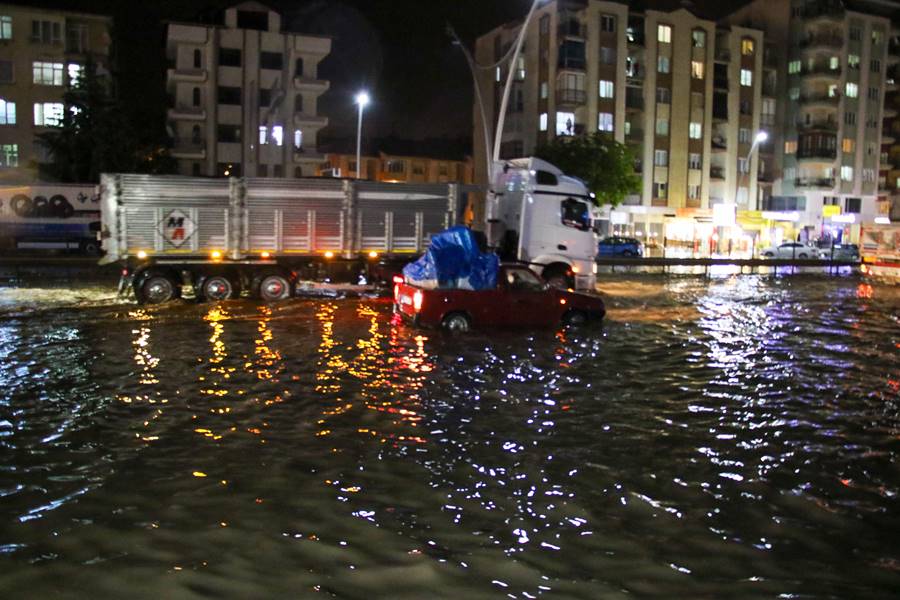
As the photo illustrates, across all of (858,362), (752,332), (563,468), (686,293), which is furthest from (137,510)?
(686,293)

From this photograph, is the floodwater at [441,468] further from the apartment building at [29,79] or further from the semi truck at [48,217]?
the apartment building at [29,79]

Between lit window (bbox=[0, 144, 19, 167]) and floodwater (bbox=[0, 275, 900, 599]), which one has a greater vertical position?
lit window (bbox=[0, 144, 19, 167])

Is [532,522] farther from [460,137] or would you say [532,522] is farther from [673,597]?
[460,137]

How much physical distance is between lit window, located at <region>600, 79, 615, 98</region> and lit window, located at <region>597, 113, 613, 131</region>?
154cm

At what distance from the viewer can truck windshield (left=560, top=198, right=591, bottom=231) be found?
22484 millimetres

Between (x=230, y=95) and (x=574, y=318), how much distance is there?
2086 inches

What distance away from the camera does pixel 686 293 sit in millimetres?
27875

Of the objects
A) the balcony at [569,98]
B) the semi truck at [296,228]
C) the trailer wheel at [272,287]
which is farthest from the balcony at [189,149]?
the trailer wheel at [272,287]

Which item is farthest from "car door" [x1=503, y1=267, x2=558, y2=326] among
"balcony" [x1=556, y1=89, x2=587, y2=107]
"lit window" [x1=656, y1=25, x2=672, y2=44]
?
"lit window" [x1=656, y1=25, x2=672, y2=44]

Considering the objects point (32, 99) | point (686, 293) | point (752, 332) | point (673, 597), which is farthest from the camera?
point (32, 99)

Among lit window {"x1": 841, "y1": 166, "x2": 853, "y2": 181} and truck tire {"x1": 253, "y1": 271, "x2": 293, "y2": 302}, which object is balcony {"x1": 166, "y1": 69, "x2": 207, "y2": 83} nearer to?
truck tire {"x1": 253, "y1": 271, "x2": 293, "y2": 302}

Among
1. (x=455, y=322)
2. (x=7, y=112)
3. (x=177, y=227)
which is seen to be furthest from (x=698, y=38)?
(x=455, y=322)

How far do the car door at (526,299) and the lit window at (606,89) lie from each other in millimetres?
55654

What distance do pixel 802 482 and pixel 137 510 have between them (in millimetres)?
5676
